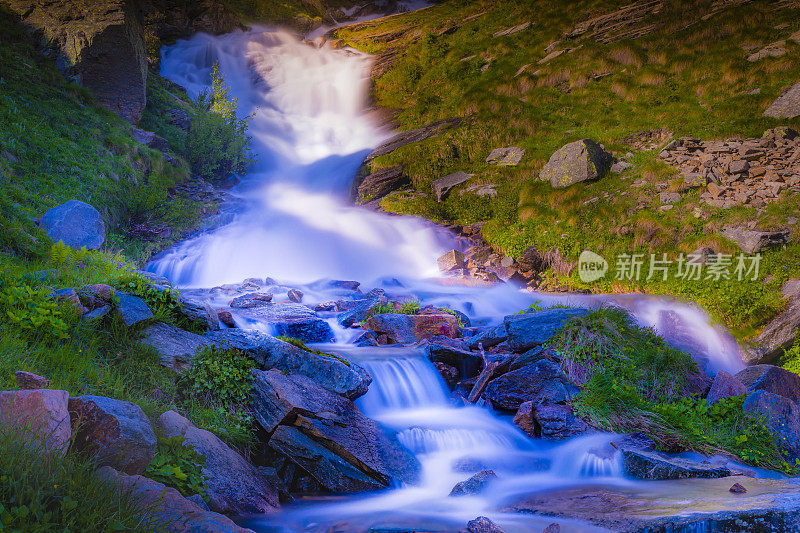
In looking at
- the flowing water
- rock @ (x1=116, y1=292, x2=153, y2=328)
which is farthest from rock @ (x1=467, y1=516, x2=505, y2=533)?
rock @ (x1=116, y1=292, x2=153, y2=328)

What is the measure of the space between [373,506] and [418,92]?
2553cm

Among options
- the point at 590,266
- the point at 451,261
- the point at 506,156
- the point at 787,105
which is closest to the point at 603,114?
the point at 506,156

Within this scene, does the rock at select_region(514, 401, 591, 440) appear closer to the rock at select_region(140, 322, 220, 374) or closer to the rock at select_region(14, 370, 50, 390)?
the rock at select_region(140, 322, 220, 374)

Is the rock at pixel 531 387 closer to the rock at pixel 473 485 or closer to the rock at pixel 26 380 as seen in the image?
the rock at pixel 473 485

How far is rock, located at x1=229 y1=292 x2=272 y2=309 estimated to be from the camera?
9.88 meters

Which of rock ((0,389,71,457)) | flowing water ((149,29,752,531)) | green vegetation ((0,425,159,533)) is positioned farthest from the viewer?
flowing water ((149,29,752,531))

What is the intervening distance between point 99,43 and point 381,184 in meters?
11.6

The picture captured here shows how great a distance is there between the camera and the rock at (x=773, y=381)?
6.87m

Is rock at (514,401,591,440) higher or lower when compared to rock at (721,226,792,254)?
lower

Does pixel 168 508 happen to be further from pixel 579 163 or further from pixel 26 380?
pixel 579 163

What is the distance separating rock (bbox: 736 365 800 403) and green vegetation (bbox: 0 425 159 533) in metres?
8.01

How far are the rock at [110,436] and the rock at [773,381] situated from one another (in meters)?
7.93

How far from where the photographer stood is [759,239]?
10.8 m

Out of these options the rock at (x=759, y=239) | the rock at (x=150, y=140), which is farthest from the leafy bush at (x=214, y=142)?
the rock at (x=759, y=239)
